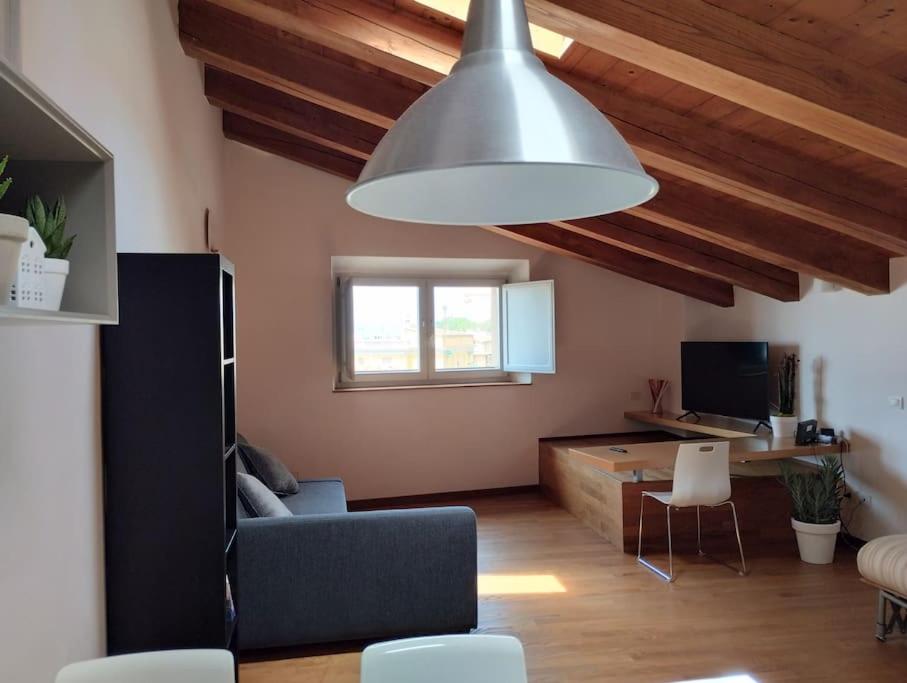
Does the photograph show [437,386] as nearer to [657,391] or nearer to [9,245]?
[657,391]

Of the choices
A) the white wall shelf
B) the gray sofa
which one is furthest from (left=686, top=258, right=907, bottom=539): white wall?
the white wall shelf

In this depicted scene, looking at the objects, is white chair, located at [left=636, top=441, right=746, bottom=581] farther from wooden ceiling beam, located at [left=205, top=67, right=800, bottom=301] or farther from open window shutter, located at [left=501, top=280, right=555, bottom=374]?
open window shutter, located at [left=501, top=280, right=555, bottom=374]

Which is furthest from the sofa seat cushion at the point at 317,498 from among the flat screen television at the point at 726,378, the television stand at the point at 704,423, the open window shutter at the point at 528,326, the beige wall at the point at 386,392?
the flat screen television at the point at 726,378

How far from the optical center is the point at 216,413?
1.99 meters

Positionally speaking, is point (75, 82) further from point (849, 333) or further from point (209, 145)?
point (849, 333)

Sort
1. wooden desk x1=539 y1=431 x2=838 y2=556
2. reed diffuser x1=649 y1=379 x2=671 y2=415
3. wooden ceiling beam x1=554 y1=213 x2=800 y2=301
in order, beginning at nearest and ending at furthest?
wooden desk x1=539 y1=431 x2=838 y2=556 → wooden ceiling beam x1=554 y1=213 x2=800 y2=301 → reed diffuser x1=649 y1=379 x2=671 y2=415

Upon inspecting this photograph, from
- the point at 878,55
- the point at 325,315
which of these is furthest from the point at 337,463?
the point at 878,55

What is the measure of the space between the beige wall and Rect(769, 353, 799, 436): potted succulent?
1.44 metres

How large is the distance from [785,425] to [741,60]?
3172mm

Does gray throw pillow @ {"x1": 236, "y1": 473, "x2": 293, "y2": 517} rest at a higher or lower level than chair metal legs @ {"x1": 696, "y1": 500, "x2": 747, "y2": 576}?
higher

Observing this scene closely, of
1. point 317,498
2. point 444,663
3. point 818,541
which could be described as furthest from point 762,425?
point 444,663

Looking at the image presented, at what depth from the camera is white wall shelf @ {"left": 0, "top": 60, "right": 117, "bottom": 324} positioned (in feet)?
3.87

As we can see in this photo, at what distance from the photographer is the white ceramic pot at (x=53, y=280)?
44.5 inches

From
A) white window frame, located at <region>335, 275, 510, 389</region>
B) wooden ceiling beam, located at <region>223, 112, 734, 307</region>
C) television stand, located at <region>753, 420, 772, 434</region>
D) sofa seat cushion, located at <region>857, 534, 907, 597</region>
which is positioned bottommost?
sofa seat cushion, located at <region>857, 534, 907, 597</region>
